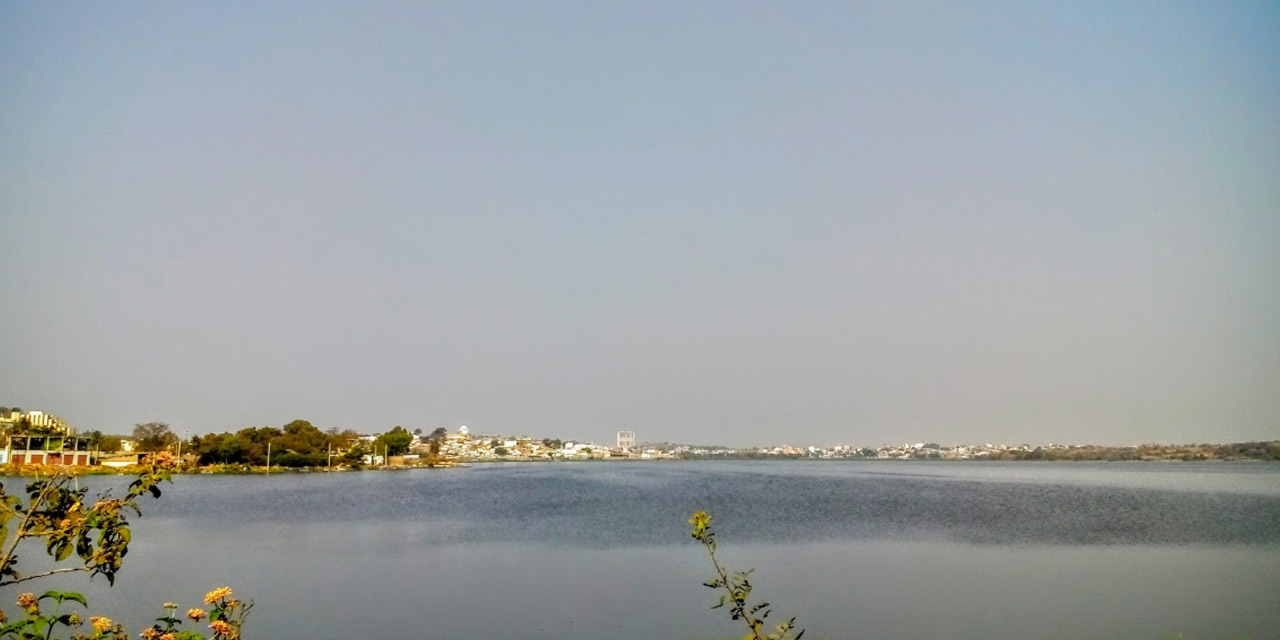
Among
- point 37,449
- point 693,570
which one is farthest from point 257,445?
point 693,570

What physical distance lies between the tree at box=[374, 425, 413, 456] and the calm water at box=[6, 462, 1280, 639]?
74.0 metres

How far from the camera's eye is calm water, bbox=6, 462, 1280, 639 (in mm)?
13430

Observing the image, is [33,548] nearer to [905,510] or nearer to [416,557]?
[416,557]

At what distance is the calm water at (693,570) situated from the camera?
13.4m

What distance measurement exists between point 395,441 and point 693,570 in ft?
324

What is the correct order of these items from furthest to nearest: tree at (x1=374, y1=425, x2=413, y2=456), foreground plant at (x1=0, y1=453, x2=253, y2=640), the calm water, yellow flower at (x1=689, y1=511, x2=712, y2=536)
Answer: tree at (x1=374, y1=425, x2=413, y2=456) < the calm water < yellow flower at (x1=689, y1=511, x2=712, y2=536) < foreground plant at (x1=0, y1=453, x2=253, y2=640)

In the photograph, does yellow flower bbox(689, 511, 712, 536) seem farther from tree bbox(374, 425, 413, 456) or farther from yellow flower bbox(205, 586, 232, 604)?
tree bbox(374, 425, 413, 456)

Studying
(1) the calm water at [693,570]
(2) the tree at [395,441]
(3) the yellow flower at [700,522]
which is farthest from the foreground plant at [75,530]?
(2) the tree at [395,441]

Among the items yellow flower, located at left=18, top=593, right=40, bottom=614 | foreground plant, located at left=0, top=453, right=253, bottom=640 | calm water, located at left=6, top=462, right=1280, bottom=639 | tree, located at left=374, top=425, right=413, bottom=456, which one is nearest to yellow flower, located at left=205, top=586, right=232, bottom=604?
foreground plant, located at left=0, top=453, right=253, bottom=640

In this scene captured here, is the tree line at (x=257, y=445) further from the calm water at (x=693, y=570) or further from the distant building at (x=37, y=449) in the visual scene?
the calm water at (x=693, y=570)

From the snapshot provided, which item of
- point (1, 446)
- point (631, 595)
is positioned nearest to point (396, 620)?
point (631, 595)

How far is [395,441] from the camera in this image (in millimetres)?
111562

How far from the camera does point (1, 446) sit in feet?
216

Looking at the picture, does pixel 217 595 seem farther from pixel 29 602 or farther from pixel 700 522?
pixel 700 522
